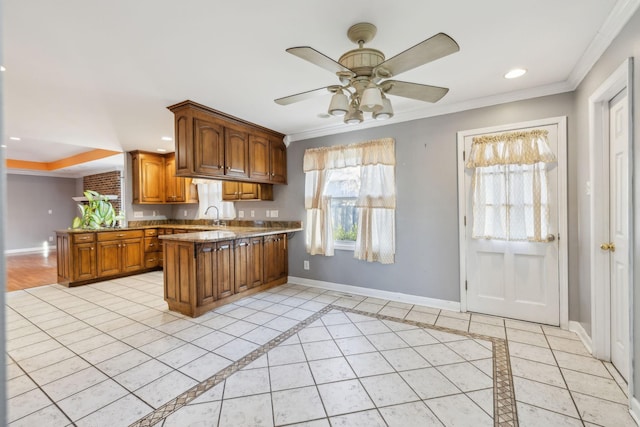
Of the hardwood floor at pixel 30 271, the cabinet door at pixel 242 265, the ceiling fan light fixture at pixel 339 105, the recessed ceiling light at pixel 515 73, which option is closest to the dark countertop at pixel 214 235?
the cabinet door at pixel 242 265

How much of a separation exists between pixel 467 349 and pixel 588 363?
84cm

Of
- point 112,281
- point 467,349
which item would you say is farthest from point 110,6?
point 112,281

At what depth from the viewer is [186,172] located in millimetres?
3297

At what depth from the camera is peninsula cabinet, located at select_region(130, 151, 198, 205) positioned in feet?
18.6

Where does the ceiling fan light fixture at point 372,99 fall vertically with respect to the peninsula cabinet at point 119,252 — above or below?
above

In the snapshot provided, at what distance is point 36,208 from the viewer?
851 centimetres

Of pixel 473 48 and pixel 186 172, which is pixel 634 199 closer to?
pixel 473 48

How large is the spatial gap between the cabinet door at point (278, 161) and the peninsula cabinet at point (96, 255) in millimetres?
3049

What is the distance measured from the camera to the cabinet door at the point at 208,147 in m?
3.30

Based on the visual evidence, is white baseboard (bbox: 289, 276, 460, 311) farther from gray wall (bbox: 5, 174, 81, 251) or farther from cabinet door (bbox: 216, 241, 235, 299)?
gray wall (bbox: 5, 174, 81, 251)

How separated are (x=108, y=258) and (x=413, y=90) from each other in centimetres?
547

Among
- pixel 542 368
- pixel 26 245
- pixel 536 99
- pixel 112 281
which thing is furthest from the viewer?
pixel 26 245

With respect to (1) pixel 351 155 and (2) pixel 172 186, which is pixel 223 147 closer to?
(1) pixel 351 155

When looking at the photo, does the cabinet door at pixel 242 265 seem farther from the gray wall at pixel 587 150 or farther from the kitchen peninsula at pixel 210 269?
the gray wall at pixel 587 150
